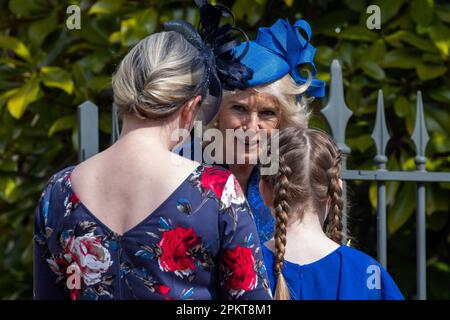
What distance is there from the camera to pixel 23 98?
3.65m

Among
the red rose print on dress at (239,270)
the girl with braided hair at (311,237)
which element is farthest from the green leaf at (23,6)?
the red rose print on dress at (239,270)

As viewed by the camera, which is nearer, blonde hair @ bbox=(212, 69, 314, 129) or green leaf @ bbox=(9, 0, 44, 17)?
blonde hair @ bbox=(212, 69, 314, 129)

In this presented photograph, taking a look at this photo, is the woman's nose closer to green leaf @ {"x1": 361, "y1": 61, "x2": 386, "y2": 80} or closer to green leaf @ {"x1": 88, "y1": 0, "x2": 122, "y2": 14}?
green leaf @ {"x1": 361, "y1": 61, "x2": 386, "y2": 80}

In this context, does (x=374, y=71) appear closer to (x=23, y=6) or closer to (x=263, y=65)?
(x=263, y=65)

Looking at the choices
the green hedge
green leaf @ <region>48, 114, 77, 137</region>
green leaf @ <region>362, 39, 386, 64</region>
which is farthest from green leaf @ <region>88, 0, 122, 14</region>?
green leaf @ <region>362, 39, 386, 64</region>

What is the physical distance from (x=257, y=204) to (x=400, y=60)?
1.29 meters

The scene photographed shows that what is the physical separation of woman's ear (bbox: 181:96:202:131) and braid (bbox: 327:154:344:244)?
51 centimetres

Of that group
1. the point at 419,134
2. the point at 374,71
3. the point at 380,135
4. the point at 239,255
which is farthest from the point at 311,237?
the point at 374,71

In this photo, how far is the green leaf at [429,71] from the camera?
11.4ft

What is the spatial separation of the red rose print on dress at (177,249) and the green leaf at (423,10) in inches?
84.3

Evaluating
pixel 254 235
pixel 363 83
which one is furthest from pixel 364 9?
pixel 254 235

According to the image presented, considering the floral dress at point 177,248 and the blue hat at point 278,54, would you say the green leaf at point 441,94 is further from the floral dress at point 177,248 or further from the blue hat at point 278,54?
the floral dress at point 177,248

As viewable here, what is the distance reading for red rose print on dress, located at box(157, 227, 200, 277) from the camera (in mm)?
1669

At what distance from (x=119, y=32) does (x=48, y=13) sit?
47cm
